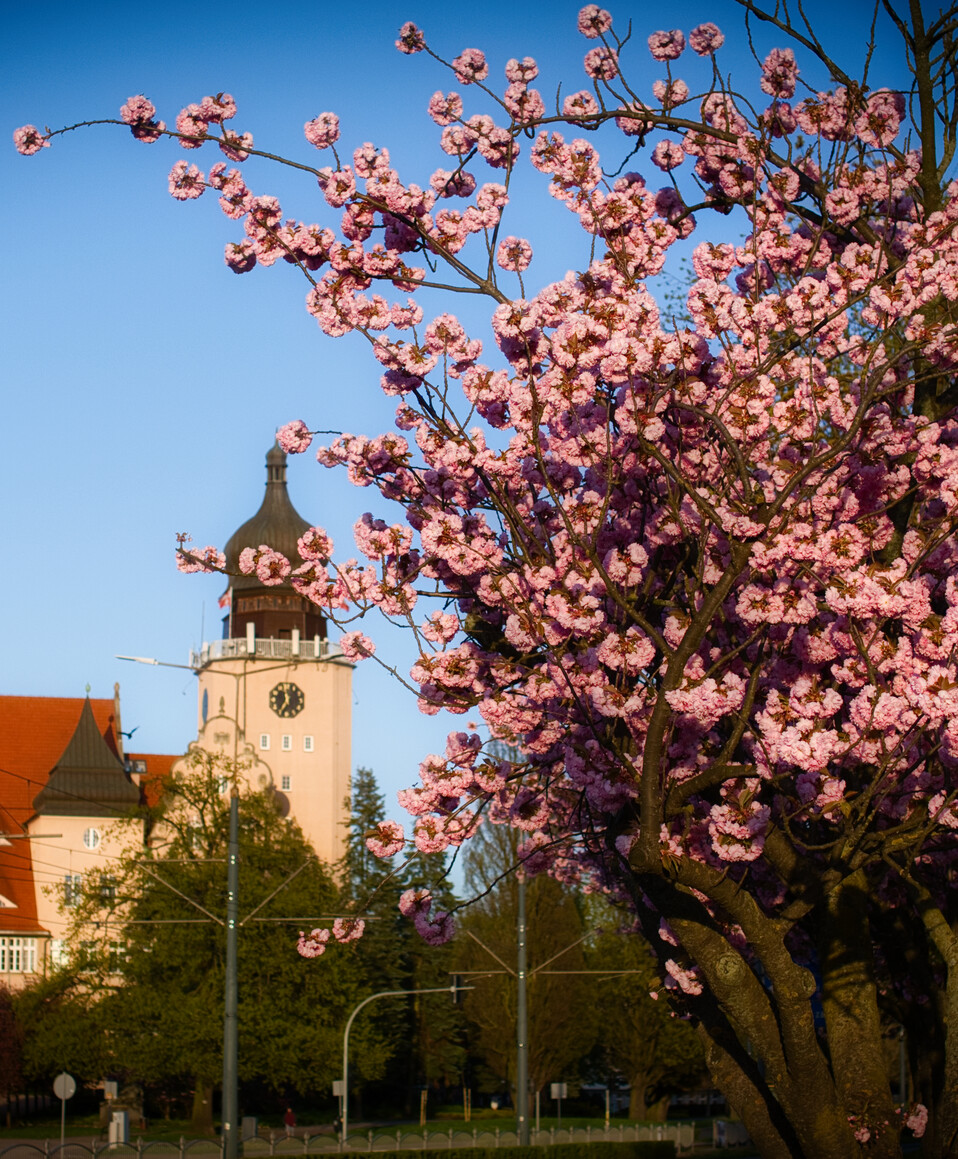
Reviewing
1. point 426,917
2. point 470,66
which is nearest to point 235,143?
point 470,66

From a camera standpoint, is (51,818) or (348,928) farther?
(51,818)

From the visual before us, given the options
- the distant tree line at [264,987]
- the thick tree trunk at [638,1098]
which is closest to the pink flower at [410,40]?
the distant tree line at [264,987]

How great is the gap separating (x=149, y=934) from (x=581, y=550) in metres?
46.9

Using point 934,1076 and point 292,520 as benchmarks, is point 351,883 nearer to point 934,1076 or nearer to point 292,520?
point 292,520

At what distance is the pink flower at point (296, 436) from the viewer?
12.1m

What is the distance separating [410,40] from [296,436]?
2.93m

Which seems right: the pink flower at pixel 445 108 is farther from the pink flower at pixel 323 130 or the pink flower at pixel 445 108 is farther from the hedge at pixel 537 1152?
the hedge at pixel 537 1152

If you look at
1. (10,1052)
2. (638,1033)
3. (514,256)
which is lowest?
(10,1052)

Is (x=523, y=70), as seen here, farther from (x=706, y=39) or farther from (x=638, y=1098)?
(x=638, y=1098)

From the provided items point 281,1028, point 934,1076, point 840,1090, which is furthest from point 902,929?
point 281,1028

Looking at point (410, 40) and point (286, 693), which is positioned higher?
point (286, 693)

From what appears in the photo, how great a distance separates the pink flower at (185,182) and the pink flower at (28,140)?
98cm

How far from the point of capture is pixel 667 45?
12016 mm

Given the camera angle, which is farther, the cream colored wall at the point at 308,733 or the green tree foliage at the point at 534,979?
the cream colored wall at the point at 308,733
